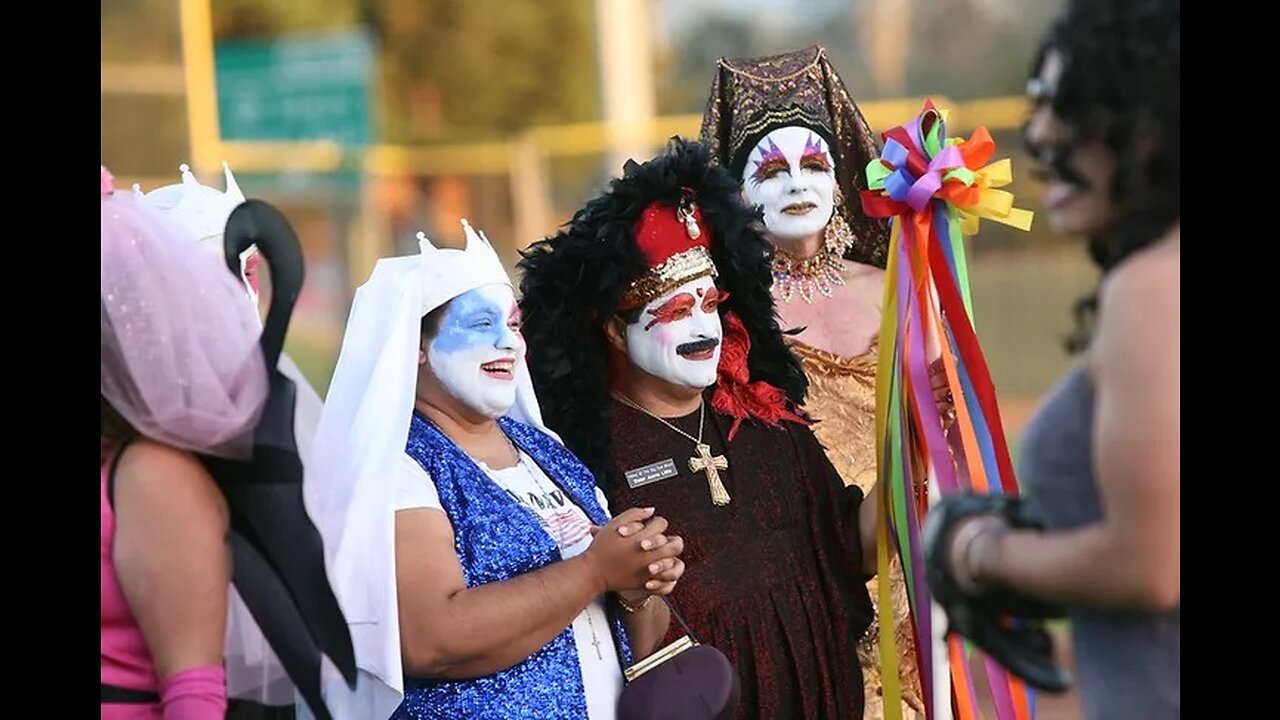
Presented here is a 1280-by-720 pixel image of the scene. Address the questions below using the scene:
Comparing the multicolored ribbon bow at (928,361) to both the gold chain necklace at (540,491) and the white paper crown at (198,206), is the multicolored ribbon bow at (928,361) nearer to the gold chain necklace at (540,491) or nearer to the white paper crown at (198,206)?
the gold chain necklace at (540,491)

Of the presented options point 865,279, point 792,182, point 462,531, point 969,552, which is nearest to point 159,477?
point 462,531

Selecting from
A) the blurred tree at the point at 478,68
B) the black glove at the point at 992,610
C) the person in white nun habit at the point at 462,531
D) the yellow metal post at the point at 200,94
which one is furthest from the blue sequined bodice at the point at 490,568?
the blurred tree at the point at 478,68

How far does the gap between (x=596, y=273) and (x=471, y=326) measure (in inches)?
16.5

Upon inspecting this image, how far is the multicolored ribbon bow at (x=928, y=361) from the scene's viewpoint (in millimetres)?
3443

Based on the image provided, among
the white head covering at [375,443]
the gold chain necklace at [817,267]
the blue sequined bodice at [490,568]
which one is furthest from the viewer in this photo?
the gold chain necklace at [817,267]

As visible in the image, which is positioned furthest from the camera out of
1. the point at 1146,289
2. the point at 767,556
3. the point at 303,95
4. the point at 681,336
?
the point at 303,95

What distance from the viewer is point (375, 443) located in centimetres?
303

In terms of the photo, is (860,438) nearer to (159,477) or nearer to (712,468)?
(712,468)

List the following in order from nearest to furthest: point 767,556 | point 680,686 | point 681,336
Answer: point 680,686 → point 681,336 → point 767,556

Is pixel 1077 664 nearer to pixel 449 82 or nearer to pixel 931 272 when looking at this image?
pixel 931 272

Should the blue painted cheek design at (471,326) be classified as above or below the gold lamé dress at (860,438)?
above

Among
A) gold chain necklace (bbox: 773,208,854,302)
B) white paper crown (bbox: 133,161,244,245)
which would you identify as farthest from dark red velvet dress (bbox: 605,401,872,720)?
white paper crown (bbox: 133,161,244,245)

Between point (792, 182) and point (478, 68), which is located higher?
point (478, 68)

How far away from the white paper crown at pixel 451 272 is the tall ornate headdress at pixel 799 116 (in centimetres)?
117
